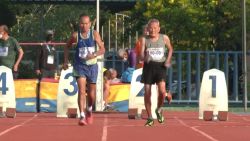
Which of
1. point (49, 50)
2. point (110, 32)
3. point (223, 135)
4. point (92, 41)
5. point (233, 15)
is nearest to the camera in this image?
point (223, 135)

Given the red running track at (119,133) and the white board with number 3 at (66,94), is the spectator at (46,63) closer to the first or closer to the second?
the white board with number 3 at (66,94)

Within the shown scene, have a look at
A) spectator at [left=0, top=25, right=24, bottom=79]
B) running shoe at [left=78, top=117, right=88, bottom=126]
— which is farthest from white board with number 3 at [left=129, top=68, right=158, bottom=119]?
running shoe at [left=78, top=117, right=88, bottom=126]

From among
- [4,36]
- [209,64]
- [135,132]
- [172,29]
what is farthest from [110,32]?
[135,132]

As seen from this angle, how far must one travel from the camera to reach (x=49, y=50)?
22.0 metres

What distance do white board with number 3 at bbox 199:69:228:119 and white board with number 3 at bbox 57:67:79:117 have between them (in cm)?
275

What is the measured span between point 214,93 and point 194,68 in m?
8.54

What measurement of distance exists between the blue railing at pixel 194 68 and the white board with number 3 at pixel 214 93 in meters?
7.49

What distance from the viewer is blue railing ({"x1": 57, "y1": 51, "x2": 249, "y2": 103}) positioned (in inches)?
938

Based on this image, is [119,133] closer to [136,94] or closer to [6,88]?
[136,94]

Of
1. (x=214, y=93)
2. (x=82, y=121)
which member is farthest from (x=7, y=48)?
(x=82, y=121)

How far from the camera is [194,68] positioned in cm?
2455

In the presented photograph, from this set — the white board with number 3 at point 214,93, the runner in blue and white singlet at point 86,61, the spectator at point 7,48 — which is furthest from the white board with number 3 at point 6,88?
the white board with number 3 at point 214,93

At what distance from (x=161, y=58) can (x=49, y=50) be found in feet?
27.2

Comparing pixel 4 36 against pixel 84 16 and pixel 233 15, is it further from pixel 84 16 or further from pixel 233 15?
pixel 233 15
